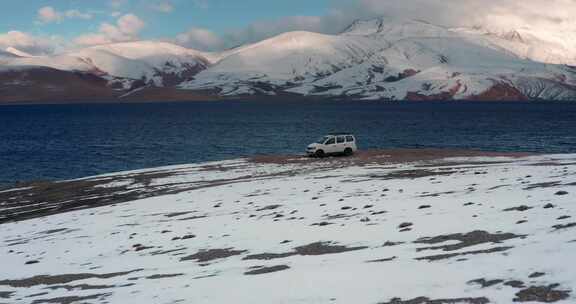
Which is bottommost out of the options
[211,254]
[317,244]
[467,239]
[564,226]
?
[211,254]

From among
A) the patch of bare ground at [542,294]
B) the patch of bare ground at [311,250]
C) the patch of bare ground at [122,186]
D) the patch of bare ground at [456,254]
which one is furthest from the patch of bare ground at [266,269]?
the patch of bare ground at [122,186]

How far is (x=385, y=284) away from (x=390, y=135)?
119 metres

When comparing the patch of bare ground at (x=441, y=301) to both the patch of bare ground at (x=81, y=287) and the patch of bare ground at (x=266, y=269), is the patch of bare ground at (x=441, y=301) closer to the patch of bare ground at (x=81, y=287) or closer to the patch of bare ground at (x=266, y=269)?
the patch of bare ground at (x=266, y=269)

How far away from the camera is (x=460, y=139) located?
390 feet

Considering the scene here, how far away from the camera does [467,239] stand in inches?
714

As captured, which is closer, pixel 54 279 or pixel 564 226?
pixel 564 226

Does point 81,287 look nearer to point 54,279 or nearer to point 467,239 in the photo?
point 54,279

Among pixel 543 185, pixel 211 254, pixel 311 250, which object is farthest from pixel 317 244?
pixel 543 185

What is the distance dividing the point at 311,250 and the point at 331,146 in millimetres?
42236

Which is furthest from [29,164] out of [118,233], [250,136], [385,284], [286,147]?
[385,284]

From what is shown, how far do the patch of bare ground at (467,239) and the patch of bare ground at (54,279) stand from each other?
9.73 m

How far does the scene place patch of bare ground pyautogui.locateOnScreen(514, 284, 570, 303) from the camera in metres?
11.6

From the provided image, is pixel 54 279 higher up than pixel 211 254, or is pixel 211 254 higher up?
pixel 211 254

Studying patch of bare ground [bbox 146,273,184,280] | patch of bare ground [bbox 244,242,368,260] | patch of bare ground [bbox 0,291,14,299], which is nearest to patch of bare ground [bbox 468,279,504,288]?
patch of bare ground [bbox 244,242,368,260]
